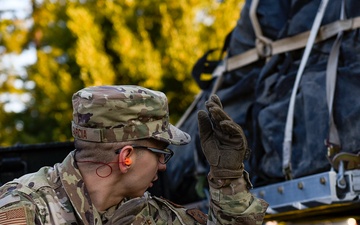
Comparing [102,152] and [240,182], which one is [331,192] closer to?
[240,182]

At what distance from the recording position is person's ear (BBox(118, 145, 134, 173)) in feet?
13.0

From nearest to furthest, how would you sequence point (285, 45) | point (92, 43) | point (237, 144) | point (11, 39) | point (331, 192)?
point (237, 144) < point (331, 192) < point (285, 45) < point (92, 43) < point (11, 39)

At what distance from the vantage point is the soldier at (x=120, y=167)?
392 centimetres

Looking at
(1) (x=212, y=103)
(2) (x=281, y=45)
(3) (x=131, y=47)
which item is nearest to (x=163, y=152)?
(1) (x=212, y=103)

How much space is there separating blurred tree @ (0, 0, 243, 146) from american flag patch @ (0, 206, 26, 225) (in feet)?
28.0

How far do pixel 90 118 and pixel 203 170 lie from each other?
215 centimetres

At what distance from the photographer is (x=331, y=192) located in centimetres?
482

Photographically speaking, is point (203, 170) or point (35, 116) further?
point (35, 116)

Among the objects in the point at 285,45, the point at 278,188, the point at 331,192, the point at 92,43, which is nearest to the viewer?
the point at 331,192

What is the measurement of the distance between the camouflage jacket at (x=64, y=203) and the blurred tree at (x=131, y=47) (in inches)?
328

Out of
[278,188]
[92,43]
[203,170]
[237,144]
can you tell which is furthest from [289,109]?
[92,43]

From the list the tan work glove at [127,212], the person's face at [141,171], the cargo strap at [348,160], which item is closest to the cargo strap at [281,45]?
the cargo strap at [348,160]

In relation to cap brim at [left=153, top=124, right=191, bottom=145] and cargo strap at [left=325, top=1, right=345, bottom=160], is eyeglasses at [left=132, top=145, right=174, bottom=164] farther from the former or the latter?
cargo strap at [left=325, top=1, right=345, bottom=160]

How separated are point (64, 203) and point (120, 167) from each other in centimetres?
26
